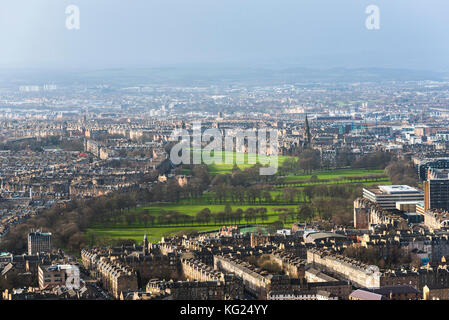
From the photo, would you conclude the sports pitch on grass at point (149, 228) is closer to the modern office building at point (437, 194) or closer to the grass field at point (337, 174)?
the modern office building at point (437, 194)

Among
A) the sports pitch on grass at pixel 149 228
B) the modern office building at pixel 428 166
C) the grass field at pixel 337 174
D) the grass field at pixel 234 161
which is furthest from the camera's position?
the grass field at pixel 234 161

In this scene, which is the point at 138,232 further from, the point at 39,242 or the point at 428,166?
the point at 428,166

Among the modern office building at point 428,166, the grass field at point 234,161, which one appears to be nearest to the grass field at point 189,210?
the grass field at point 234,161

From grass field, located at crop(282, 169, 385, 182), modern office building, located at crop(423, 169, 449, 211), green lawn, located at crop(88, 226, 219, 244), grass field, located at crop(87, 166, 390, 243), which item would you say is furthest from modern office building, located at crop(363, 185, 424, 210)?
grass field, located at crop(282, 169, 385, 182)

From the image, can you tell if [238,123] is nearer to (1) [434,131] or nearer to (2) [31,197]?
(1) [434,131]

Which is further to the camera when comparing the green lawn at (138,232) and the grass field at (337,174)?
the grass field at (337,174)

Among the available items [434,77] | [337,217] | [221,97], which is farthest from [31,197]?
[434,77]

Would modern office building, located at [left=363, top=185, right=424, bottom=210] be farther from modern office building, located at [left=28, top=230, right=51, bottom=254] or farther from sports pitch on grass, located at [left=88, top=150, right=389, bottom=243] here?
modern office building, located at [left=28, top=230, right=51, bottom=254]
